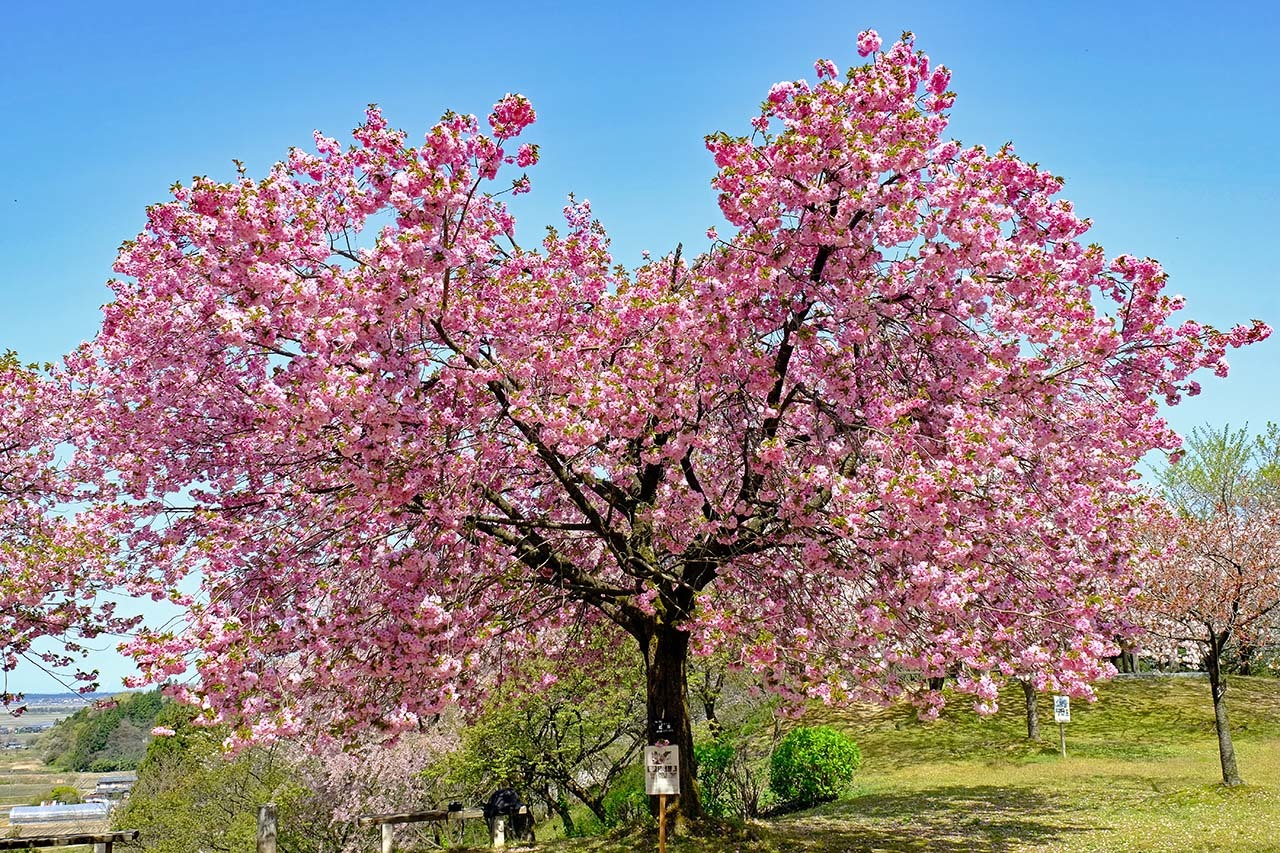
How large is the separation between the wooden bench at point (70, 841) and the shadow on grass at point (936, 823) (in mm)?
9088

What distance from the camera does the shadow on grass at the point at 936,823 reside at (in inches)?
441

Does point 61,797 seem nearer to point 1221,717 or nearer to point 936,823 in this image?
point 936,823

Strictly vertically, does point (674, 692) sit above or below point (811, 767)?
above

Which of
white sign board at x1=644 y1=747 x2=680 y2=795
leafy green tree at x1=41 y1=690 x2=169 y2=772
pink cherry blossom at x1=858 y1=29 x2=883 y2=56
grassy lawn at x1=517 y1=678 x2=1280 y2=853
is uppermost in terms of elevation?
pink cherry blossom at x1=858 y1=29 x2=883 y2=56

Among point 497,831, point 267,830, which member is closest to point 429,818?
point 497,831

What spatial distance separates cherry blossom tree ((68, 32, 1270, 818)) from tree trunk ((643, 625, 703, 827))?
0.63 m

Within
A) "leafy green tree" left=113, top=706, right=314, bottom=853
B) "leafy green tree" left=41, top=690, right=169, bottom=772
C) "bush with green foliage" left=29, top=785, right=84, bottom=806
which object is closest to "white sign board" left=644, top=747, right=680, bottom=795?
"leafy green tree" left=113, top=706, right=314, bottom=853

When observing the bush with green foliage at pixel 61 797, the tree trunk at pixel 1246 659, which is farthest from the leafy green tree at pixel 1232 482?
the bush with green foliage at pixel 61 797

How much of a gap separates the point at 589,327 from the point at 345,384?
3.30m

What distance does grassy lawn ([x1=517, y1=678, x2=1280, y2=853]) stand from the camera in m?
11.2

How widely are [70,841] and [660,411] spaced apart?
10.1 meters

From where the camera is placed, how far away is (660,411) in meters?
8.21

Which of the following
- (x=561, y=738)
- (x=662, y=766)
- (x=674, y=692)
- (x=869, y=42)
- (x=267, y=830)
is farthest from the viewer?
(x=561, y=738)

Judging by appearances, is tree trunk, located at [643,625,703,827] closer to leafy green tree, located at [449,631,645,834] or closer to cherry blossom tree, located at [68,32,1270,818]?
cherry blossom tree, located at [68,32,1270,818]
